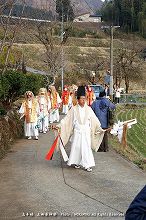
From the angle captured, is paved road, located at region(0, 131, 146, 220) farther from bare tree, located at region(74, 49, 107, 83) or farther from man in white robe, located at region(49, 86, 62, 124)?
bare tree, located at region(74, 49, 107, 83)

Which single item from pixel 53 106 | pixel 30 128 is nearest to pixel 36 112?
pixel 30 128

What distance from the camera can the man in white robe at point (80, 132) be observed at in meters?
10.8

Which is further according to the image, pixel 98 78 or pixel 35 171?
pixel 98 78

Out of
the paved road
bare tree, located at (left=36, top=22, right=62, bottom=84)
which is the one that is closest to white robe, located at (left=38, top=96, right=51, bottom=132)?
the paved road

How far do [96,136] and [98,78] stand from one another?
4966 cm

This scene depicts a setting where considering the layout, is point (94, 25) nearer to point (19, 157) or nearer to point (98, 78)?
point (98, 78)

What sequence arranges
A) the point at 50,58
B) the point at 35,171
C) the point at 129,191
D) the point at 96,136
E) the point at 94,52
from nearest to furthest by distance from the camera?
1. the point at 129,191
2. the point at 35,171
3. the point at 96,136
4. the point at 50,58
5. the point at 94,52

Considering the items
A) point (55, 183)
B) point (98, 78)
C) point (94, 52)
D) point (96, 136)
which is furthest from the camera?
point (94, 52)

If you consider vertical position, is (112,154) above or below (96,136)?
below

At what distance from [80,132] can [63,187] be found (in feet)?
6.78

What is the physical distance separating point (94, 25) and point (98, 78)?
53459 millimetres

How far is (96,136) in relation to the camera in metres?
11.4

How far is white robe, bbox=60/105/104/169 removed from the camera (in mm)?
10820

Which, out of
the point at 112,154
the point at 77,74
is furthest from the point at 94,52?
the point at 112,154
